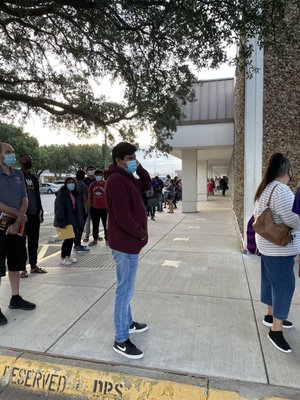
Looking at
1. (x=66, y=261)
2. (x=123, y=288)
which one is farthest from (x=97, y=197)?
(x=123, y=288)

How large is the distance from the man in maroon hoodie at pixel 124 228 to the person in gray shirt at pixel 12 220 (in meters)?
1.45

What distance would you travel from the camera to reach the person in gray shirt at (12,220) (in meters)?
3.82

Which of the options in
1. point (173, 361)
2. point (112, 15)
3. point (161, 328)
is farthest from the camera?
point (112, 15)

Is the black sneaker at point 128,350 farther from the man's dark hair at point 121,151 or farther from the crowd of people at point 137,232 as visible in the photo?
the man's dark hair at point 121,151

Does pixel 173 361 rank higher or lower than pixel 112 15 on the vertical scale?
lower

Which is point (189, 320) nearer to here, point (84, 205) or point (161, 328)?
point (161, 328)

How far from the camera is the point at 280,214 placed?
2.98 metres

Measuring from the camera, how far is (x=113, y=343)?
3.30 metres

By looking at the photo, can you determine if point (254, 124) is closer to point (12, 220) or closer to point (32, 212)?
point (32, 212)

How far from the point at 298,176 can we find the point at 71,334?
540 centimetres

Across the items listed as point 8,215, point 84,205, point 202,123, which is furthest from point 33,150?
point 8,215

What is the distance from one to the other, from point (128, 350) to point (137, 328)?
50 cm

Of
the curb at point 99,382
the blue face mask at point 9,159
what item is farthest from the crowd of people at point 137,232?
the curb at point 99,382

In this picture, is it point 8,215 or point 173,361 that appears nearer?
point 173,361
